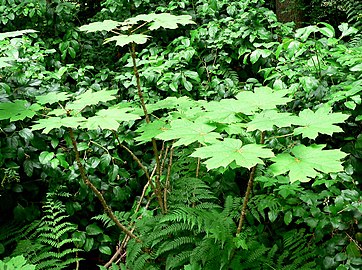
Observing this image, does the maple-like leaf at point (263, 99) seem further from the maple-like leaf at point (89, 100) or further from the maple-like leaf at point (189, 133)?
the maple-like leaf at point (89, 100)

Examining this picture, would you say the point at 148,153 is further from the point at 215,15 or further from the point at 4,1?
the point at 4,1

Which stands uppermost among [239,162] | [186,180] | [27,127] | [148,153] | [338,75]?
[239,162]

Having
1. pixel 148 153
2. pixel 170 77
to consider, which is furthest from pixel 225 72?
pixel 148 153

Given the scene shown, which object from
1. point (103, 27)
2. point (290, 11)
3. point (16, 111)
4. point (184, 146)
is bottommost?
point (184, 146)

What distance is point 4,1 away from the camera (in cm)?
385

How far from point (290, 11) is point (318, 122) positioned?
3.40 meters

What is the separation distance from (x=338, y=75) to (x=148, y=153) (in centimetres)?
167

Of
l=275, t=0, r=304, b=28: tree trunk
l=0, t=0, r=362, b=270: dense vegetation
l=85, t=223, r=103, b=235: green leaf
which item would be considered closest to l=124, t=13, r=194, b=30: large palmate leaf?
l=0, t=0, r=362, b=270: dense vegetation

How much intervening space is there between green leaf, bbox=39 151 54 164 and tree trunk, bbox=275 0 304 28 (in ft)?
10.7

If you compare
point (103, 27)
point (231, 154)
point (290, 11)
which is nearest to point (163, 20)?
point (103, 27)

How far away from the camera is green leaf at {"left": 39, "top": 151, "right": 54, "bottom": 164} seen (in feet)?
8.56

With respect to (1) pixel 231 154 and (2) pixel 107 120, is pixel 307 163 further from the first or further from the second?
(2) pixel 107 120

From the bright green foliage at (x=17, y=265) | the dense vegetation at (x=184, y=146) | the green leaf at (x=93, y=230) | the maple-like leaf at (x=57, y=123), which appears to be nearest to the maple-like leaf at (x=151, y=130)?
the dense vegetation at (x=184, y=146)

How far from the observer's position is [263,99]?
1.74m
